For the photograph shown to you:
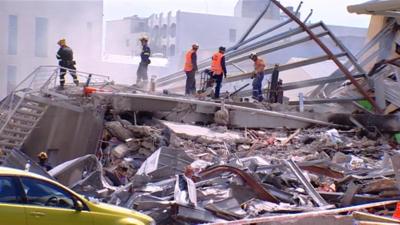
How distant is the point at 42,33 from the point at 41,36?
198 mm

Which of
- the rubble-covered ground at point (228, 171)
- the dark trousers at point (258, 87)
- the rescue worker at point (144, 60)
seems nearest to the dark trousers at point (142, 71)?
the rescue worker at point (144, 60)

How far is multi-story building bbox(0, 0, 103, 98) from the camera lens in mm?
40938

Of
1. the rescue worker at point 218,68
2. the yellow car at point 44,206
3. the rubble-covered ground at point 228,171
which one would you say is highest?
the rescue worker at point 218,68

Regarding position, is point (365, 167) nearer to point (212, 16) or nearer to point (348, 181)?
point (348, 181)

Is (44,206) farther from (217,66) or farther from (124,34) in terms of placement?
(124,34)

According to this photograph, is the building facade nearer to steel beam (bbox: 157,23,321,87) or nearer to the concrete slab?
steel beam (bbox: 157,23,321,87)

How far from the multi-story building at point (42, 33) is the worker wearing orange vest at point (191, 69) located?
1847cm

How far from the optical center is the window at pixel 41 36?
42281mm

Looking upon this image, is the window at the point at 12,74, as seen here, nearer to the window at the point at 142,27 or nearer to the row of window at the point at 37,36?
the row of window at the point at 37,36

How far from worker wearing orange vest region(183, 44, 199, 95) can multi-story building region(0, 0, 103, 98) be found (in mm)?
18469

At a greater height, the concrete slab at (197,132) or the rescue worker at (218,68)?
the rescue worker at (218,68)

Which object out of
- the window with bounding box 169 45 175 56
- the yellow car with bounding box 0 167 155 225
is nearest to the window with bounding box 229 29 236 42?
the window with bounding box 169 45 175 56

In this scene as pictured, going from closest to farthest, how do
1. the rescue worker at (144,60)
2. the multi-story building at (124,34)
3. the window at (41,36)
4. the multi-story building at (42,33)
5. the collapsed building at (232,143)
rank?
the collapsed building at (232,143), the rescue worker at (144,60), the multi-story building at (42,33), the window at (41,36), the multi-story building at (124,34)

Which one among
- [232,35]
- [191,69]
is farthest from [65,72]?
[232,35]
